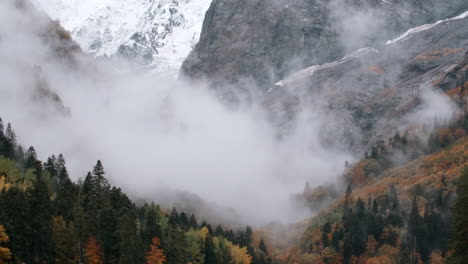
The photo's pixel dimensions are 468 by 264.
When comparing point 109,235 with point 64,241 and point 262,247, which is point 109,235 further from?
point 262,247

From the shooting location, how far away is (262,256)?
179125mm

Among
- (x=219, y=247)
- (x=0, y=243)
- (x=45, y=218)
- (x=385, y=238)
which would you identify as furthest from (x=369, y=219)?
(x=0, y=243)

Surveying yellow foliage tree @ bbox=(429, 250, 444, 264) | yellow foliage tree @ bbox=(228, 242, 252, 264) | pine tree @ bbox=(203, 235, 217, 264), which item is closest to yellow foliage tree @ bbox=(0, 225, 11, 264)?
pine tree @ bbox=(203, 235, 217, 264)

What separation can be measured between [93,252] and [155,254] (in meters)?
9.88

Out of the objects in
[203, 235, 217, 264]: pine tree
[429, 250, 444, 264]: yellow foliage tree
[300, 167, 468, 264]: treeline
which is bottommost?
[203, 235, 217, 264]: pine tree

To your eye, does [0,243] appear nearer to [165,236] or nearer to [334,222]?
[165,236]

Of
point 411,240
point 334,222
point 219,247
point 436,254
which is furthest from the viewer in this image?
point 334,222

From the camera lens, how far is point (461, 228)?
69.2 meters

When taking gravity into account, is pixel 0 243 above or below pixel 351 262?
below

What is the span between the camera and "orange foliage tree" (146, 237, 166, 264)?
10325 centimetres

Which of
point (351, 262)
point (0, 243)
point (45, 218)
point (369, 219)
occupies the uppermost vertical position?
point (369, 219)

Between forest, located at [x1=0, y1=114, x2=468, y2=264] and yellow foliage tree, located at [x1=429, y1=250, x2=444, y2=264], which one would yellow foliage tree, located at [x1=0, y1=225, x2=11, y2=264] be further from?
yellow foliage tree, located at [x1=429, y1=250, x2=444, y2=264]

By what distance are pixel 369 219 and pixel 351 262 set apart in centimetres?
1301

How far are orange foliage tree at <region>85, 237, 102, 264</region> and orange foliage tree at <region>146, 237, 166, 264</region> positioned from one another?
23.3 ft
